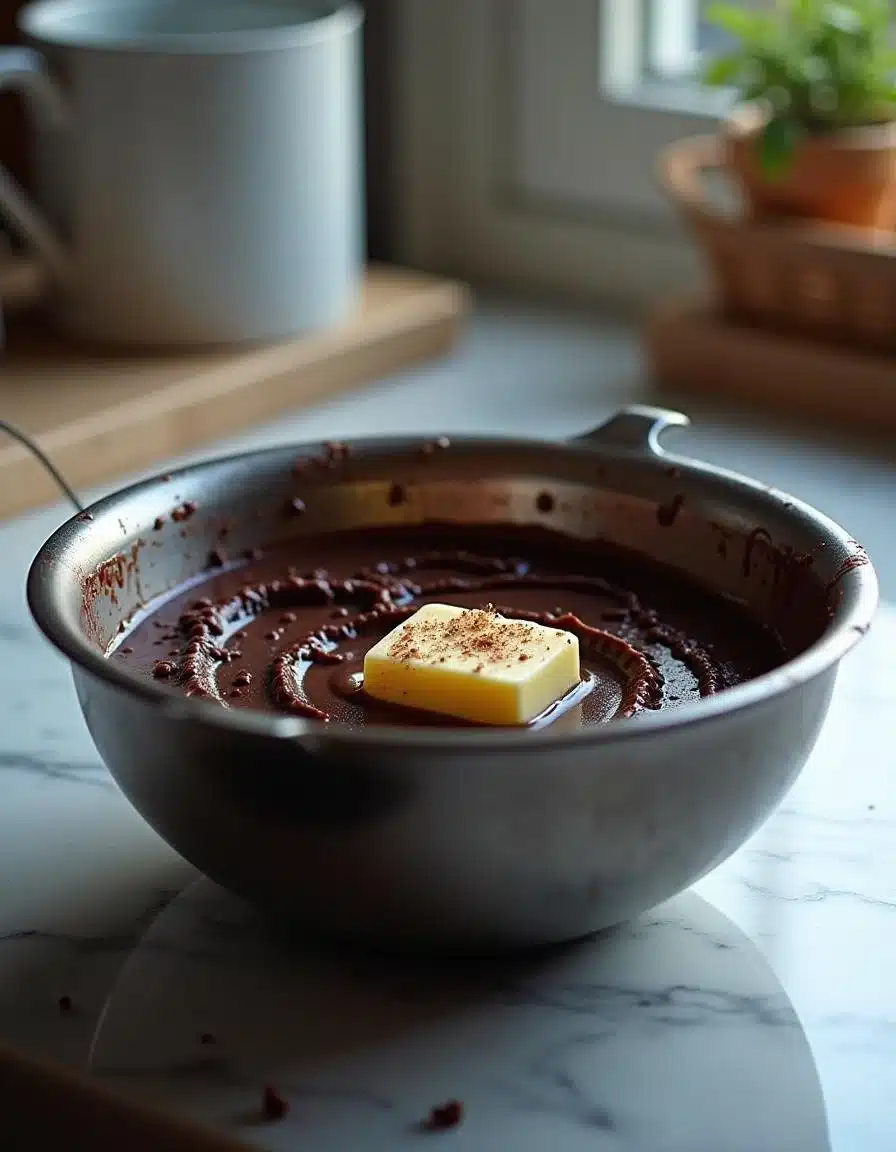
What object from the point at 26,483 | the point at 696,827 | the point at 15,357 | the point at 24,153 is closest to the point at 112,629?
the point at 696,827

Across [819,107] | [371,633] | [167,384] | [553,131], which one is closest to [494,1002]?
[371,633]

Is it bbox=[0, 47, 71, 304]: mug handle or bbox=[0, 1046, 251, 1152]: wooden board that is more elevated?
bbox=[0, 47, 71, 304]: mug handle

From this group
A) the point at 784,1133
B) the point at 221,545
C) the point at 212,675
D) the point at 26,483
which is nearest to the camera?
the point at 784,1133

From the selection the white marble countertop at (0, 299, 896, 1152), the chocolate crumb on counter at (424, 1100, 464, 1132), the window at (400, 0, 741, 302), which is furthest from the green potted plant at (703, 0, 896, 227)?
the chocolate crumb on counter at (424, 1100, 464, 1132)

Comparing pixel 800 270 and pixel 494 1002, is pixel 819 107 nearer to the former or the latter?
pixel 800 270

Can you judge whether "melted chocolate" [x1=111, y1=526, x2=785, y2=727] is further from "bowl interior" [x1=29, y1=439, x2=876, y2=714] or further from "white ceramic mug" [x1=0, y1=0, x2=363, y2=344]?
"white ceramic mug" [x1=0, y1=0, x2=363, y2=344]

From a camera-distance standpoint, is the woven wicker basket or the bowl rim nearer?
the bowl rim

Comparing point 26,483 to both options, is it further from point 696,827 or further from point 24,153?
point 696,827
